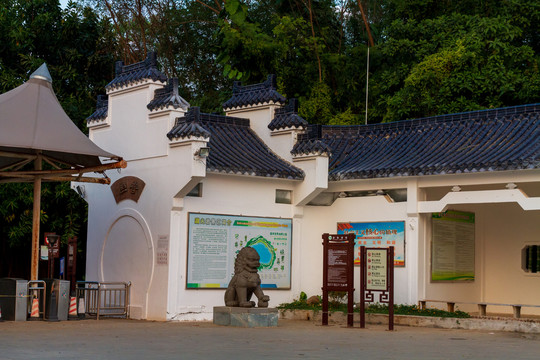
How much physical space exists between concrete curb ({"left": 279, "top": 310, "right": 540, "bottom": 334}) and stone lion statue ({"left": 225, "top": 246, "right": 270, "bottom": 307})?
2.32 metres

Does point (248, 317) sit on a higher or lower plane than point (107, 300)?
lower

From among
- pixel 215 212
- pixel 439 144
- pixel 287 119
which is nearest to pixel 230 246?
pixel 215 212

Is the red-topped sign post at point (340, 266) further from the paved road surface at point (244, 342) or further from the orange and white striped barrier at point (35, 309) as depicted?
the orange and white striped barrier at point (35, 309)

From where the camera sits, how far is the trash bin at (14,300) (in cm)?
1548

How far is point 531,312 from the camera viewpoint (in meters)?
19.0

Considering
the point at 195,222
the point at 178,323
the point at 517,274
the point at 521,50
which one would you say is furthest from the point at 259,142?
the point at 521,50

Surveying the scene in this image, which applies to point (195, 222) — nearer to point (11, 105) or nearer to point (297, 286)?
point (297, 286)

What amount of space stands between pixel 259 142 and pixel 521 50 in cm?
864

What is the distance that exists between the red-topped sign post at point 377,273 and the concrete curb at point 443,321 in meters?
1.38

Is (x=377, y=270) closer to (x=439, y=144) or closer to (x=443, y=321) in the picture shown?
(x=443, y=321)

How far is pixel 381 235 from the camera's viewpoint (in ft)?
59.2

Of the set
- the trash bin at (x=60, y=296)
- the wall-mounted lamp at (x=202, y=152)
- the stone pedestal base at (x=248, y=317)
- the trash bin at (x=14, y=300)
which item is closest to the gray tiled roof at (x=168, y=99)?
the wall-mounted lamp at (x=202, y=152)

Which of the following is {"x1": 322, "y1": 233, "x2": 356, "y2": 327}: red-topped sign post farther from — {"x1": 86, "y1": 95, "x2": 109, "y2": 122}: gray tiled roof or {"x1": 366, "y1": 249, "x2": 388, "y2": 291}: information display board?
{"x1": 86, "y1": 95, "x2": 109, "y2": 122}: gray tiled roof

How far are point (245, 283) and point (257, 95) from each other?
6158 mm
